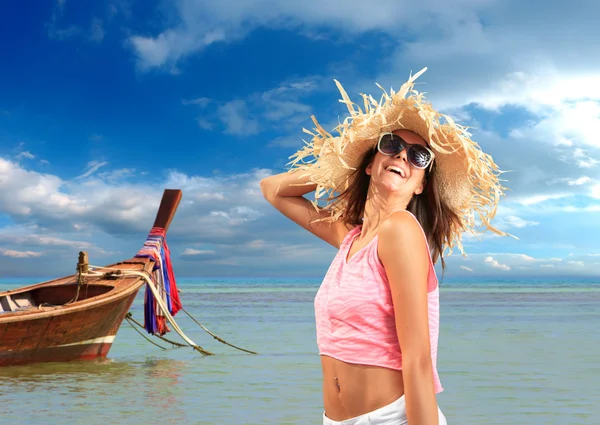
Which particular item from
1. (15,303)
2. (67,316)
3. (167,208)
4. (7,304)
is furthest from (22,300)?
(167,208)

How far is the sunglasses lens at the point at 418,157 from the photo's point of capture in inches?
74.6

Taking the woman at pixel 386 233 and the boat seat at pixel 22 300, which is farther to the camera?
the boat seat at pixel 22 300

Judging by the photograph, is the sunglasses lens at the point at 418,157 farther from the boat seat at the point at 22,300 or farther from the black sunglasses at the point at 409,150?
the boat seat at the point at 22,300

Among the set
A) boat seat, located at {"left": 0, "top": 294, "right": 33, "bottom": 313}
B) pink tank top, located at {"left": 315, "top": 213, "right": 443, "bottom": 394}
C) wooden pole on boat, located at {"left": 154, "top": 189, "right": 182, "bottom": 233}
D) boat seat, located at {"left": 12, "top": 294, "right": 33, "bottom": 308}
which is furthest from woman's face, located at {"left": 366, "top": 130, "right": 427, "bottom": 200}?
wooden pole on boat, located at {"left": 154, "top": 189, "right": 182, "bottom": 233}

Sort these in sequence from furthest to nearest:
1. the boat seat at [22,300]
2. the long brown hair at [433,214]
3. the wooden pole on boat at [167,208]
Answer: the wooden pole on boat at [167,208], the boat seat at [22,300], the long brown hair at [433,214]

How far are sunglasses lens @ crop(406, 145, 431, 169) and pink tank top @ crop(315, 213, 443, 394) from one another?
0.33 m

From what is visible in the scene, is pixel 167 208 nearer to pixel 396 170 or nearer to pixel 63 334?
pixel 63 334

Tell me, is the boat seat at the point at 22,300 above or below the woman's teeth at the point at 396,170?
below

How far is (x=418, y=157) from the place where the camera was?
1902 millimetres

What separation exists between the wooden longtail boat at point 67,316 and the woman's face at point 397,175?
21.6ft

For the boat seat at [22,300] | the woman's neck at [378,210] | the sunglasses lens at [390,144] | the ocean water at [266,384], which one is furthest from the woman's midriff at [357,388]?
the boat seat at [22,300]

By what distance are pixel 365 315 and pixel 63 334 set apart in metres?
7.45

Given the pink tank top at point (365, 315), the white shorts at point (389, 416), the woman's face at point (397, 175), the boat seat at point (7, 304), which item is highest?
the woman's face at point (397, 175)

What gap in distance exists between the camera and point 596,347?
445 inches
